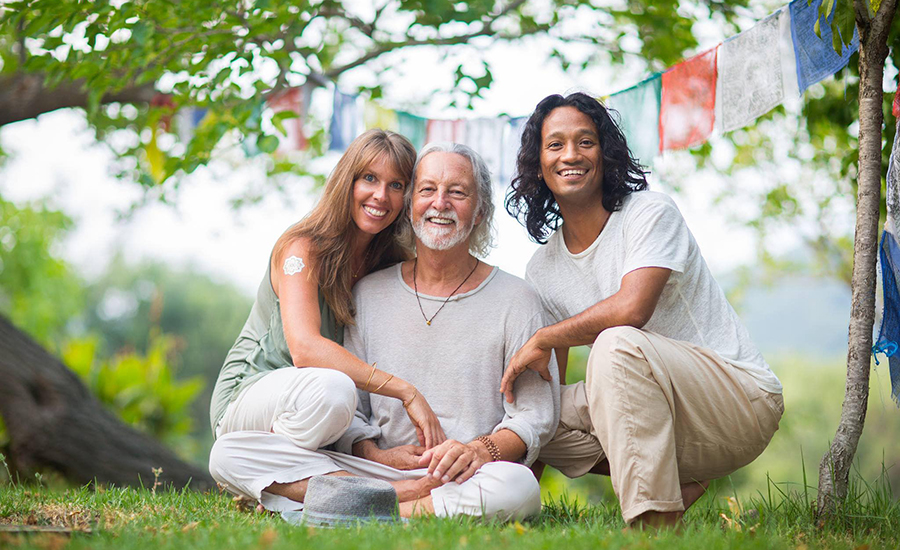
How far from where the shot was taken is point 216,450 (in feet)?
10.1

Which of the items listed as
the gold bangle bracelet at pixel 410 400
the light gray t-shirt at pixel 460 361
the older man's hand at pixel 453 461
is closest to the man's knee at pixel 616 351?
the light gray t-shirt at pixel 460 361

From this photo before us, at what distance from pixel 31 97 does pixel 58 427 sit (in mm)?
2399

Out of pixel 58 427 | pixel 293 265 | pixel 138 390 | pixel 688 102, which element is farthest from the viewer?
pixel 138 390

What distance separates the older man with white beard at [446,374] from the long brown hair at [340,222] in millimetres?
99

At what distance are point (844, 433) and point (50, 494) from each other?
306 centimetres

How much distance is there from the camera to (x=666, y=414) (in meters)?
2.75

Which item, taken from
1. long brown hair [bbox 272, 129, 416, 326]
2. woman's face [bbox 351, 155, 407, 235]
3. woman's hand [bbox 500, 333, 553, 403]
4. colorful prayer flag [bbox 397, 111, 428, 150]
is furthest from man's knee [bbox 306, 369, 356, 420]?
colorful prayer flag [bbox 397, 111, 428, 150]

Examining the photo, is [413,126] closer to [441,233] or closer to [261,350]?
[441,233]

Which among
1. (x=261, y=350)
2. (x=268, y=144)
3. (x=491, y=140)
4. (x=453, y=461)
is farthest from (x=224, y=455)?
(x=491, y=140)

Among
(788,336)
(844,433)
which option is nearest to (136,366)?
(844,433)

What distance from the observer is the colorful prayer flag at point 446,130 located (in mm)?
5418

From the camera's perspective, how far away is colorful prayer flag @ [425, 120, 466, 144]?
17.8 ft

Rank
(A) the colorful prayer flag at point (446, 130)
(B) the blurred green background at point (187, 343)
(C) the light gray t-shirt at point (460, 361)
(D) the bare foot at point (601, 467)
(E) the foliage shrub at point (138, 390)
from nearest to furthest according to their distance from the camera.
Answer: (C) the light gray t-shirt at point (460, 361)
(D) the bare foot at point (601, 467)
(A) the colorful prayer flag at point (446, 130)
(E) the foliage shrub at point (138, 390)
(B) the blurred green background at point (187, 343)

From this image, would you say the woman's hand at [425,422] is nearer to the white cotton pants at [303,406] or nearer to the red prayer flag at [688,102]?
the white cotton pants at [303,406]
